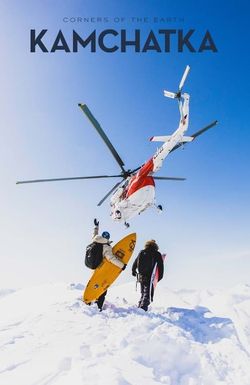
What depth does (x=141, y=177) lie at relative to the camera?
16.1 meters

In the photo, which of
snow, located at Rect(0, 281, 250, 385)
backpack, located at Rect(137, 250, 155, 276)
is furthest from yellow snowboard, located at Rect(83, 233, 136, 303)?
backpack, located at Rect(137, 250, 155, 276)

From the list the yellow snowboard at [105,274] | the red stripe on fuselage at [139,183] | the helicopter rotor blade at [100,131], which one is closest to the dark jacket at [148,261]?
the yellow snowboard at [105,274]

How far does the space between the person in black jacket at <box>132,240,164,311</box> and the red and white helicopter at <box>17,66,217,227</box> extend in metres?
6.11

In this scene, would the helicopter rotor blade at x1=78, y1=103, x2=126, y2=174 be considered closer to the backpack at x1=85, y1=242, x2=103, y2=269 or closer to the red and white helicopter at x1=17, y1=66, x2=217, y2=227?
the red and white helicopter at x1=17, y1=66, x2=217, y2=227

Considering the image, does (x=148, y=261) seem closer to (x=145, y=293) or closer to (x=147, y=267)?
(x=147, y=267)

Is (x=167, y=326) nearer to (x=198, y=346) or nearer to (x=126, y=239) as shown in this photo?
(x=198, y=346)

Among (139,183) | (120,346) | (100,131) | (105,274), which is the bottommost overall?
(120,346)

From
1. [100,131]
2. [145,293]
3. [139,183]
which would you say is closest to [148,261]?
[145,293]

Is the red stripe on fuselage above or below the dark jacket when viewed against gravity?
above

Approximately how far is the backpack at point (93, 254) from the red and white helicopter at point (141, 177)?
19.2 ft

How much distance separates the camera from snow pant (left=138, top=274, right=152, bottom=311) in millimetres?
8741

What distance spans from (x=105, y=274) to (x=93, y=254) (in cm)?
79

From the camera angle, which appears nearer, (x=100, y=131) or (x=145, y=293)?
(x=145, y=293)

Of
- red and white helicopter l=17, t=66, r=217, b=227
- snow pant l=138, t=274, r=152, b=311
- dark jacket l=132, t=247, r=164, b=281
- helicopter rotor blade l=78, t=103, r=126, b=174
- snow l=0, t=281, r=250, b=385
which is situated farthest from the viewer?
red and white helicopter l=17, t=66, r=217, b=227
